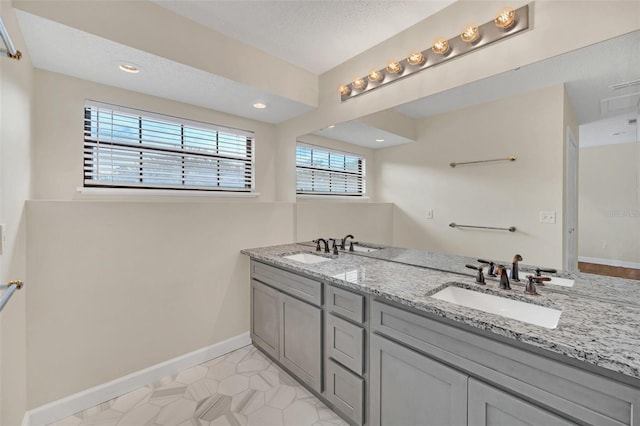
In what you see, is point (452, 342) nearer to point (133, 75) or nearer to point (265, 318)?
point (265, 318)

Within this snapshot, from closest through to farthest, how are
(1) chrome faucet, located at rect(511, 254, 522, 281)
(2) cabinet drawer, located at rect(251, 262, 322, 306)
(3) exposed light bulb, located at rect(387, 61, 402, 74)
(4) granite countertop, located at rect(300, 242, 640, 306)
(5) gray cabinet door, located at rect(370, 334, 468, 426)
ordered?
1. (5) gray cabinet door, located at rect(370, 334, 468, 426)
2. (4) granite countertop, located at rect(300, 242, 640, 306)
3. (1) chrome faucet, located at rect(511, 254, 522, 281)
4. (2) cabinet drawer, located at rect(251, 262, 322, 306)
5. (3) exposed light bulb, located at rect(387, 61, 402, 74)

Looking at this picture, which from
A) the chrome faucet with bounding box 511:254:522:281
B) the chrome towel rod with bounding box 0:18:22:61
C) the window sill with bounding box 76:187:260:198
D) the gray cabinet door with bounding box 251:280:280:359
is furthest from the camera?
A: the gray cabinet door with bounding box 251:280:280:359

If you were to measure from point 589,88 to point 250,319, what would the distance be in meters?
2.73

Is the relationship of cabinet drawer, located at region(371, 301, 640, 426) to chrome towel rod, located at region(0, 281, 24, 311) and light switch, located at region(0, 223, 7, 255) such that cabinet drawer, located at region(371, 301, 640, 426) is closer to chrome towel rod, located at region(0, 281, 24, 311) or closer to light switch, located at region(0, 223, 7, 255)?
chrome towel rod, located at region(0, 281, 24, 311)

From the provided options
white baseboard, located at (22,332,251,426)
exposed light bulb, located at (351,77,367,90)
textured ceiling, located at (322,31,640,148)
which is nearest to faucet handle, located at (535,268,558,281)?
textured ceiling, located at (322,31,640,148)

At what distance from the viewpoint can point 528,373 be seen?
93 centimetres

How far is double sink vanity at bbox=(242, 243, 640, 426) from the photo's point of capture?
0.84 metres

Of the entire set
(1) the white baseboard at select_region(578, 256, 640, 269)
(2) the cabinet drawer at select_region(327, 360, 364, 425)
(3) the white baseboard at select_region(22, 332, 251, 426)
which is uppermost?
(1) the white baseboard at select_region(578, 256, 640, 269)

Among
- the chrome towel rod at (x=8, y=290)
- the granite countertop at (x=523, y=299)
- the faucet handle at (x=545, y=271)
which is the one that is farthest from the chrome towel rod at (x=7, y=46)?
the faucet handle at (x=545, y=271)

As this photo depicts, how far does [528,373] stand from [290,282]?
1.40 meters

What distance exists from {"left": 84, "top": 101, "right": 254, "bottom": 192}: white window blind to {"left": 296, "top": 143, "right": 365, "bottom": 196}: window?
0.58 meters

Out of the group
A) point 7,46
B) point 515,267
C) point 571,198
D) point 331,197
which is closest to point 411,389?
point 515,267

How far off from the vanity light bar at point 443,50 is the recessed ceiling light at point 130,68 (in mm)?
1537

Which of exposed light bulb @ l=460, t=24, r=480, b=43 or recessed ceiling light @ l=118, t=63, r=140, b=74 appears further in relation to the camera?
recessed ceiling light @ l=118, t=63, r=140, b=74
